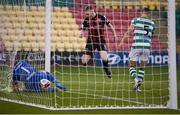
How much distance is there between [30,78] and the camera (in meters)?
6.08

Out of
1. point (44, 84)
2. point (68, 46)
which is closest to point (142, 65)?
point (44, 84)

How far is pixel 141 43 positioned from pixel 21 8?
1.79 m

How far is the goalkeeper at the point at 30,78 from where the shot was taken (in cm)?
A: 600

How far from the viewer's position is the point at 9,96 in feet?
21.5

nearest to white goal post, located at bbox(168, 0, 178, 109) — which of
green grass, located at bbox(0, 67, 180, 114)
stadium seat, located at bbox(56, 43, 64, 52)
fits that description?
green grass, located at bbox(0, 67, 180, 114)

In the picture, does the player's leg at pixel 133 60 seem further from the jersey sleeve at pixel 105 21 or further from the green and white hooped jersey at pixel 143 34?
the jersey sleeve at pixel 105 21

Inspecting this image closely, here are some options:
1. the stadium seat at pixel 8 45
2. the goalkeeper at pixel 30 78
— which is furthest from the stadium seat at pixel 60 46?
the goalkeeper at pixel 30 78

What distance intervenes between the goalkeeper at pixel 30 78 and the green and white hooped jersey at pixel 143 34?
1580mm

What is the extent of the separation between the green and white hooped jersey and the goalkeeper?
5.18ft

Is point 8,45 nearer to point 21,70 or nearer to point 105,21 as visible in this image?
point 21,70

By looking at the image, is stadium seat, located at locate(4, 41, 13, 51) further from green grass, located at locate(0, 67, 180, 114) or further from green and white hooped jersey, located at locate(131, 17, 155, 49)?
green and white hooped jersey, located at locate(131, 17, 155, 49)

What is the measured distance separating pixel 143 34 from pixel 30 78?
204cm

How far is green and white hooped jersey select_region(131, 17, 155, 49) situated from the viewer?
724 centimetres

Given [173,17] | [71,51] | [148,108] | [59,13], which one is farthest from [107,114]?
[59,13]
